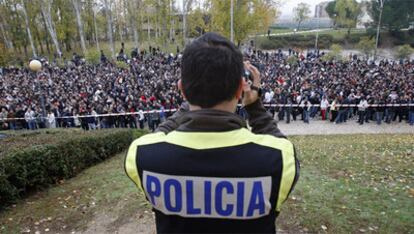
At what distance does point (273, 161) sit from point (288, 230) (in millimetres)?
4039

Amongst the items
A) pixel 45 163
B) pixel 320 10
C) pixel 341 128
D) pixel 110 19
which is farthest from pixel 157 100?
pixel 320 10

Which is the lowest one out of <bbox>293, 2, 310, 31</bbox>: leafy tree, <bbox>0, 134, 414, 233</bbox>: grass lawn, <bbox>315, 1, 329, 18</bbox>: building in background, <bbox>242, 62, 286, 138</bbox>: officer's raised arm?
<bbox>0, 134, 414, 233</bbox>: grass lawn

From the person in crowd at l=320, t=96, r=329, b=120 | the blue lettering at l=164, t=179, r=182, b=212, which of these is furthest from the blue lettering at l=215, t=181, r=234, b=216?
the person in crowd at l=320, t=96, r=329, b=120

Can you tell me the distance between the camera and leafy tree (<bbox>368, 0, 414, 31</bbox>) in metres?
49.9

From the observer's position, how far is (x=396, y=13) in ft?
167

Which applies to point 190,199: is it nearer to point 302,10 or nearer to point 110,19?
point 110,19

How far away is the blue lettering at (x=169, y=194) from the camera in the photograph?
153cm

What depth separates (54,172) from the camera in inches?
320

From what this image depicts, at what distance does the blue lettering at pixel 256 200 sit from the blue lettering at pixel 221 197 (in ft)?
0.29

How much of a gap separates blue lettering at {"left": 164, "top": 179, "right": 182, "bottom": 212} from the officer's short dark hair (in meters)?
0.38

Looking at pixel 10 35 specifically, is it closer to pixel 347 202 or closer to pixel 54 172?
pixel 54 172

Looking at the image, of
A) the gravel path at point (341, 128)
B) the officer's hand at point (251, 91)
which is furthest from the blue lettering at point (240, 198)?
the gravel path at point (341, 128)

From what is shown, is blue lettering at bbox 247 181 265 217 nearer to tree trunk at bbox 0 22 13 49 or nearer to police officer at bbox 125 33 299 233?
police officer at bbox 125 33 299 233

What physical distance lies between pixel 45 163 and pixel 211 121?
7.29 metres
